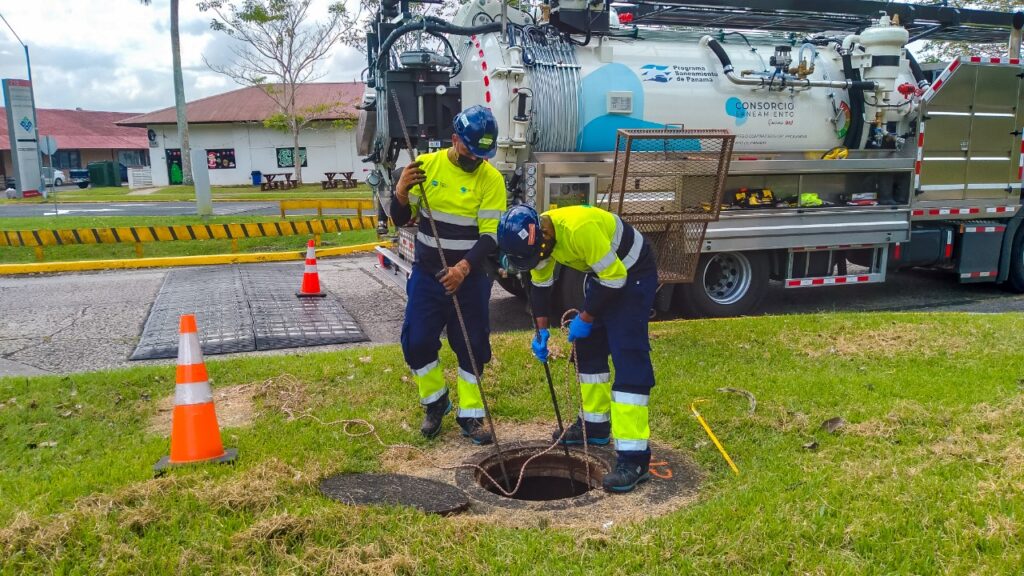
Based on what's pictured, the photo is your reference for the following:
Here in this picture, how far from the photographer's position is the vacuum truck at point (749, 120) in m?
7.58

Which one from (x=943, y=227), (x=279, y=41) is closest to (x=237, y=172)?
(x=279, y=41)

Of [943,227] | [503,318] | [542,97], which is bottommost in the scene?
[503,318]

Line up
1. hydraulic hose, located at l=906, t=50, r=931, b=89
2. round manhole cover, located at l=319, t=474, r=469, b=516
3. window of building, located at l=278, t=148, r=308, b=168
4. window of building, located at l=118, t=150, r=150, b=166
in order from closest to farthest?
round manhole cover, located at l=319, t=474, r=469, b=516, hydraulic hose, located at l=906, t=50, r=931, b=89, window of building, located at l=278, t=148, r=308, b=168, window of building, located at l=118, t=150, r=150, b=166

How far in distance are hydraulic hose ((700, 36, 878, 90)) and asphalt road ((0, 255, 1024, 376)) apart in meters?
2.50

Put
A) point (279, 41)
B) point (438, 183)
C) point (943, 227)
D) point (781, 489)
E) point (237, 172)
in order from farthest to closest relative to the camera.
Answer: point (237, 172) < point (279, 41) < point (943, 227) < point (438, 183) < point (781, 489)

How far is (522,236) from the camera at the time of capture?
3830mm

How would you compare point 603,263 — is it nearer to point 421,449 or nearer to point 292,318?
point 421,449

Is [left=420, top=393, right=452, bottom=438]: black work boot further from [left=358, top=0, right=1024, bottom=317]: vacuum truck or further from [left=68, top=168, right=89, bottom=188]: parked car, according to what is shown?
[left=68, top=168, right=89, bottom=188]: parked car

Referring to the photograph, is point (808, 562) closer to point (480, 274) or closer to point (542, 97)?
point (480, 274)

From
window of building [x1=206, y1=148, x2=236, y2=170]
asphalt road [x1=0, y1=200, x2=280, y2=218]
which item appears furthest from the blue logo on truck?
window of building [x1=206, y1=148, x2=236, y2=170]

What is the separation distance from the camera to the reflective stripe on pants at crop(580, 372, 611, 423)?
4.56 m

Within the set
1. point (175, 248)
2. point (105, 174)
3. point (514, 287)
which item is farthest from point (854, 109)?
point (105, 174)

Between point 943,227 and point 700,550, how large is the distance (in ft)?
26.2

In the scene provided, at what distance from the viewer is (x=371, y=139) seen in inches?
361
